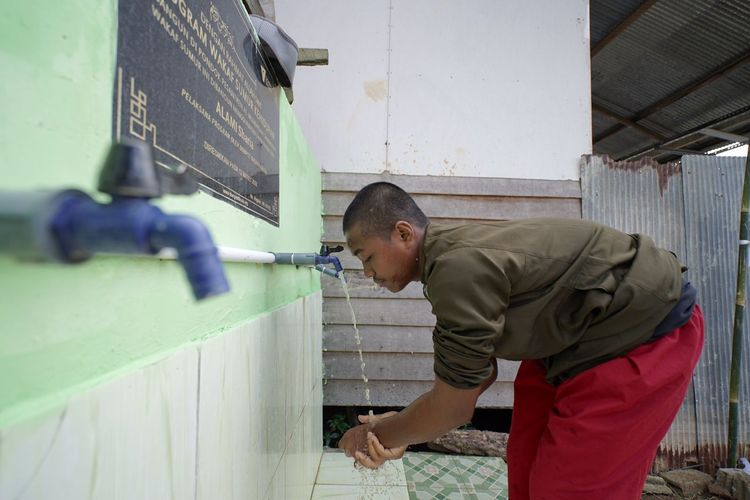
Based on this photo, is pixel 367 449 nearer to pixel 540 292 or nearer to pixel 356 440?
pixel 356 440

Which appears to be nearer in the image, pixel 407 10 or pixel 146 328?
pixel 146 328

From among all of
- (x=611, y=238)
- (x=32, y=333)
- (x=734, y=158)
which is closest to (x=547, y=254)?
(x=611, y=238)

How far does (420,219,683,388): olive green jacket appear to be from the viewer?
48.1 inches

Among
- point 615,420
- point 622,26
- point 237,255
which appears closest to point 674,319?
point 615,420

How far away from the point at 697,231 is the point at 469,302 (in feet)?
10.1

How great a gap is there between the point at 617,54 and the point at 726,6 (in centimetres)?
110

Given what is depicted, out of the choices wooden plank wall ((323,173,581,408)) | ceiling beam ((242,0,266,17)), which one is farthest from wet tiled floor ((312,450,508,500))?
ceiling beam ((242,0,266,17))

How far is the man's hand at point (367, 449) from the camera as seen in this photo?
A: 1.49m

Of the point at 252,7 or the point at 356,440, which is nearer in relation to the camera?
the point at 356,440

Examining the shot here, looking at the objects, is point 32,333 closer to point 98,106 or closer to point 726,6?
point 98,106

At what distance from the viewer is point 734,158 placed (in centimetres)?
337

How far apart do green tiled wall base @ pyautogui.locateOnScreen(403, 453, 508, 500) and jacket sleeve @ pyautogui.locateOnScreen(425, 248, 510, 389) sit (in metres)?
1.95

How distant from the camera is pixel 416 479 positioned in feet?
9.70

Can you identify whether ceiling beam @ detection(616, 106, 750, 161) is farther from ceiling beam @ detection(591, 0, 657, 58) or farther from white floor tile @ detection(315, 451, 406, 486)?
white floor tile @ detection(315, 451, 406, 486)
